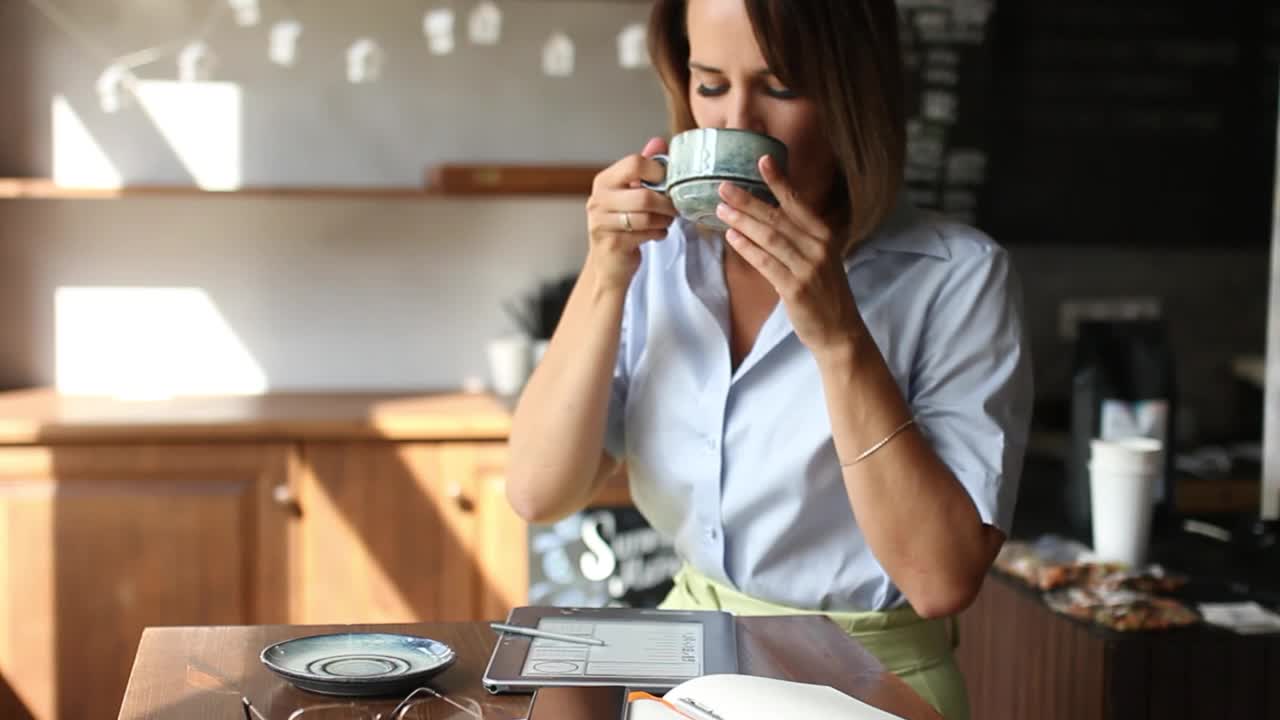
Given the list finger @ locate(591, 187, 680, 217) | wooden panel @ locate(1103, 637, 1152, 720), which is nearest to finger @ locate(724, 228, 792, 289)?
finger @ locate(591, 187, 680, 217)

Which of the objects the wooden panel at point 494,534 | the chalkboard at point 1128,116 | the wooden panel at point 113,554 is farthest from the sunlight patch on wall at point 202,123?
the chalkboard at point 1128,116

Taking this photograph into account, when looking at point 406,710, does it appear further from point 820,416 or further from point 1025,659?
point 1025,659

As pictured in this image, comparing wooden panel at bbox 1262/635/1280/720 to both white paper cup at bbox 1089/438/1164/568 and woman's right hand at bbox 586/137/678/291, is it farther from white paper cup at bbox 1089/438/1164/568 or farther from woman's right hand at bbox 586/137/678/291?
woman's right hand at bbox 586/137/678/291

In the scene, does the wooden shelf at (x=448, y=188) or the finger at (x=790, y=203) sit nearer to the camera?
the finger at (x=790, y=203)

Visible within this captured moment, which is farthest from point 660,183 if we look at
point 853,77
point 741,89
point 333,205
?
point 333,205

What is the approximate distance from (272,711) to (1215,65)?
3.37 metres

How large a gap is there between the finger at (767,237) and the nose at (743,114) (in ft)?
0.59

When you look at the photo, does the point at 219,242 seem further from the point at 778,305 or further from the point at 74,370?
the point at 778,305

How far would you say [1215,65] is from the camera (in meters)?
3.65

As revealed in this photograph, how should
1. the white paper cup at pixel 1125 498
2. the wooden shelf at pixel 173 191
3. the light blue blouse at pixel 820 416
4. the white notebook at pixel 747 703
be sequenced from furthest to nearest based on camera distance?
the wooden shelf at pixel 173 191, the white paper cup at pixel 1125 498, the light blue blouse at pixel 820 416, the white notebook at pixel 747 703

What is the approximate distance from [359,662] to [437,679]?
0.23ft

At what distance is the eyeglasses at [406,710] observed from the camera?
40.7 inches

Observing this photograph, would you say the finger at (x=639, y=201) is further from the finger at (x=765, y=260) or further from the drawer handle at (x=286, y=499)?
the drawer handle at (x=286, y=499)

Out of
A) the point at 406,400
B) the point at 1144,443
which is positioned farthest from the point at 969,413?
the point at 406,400
